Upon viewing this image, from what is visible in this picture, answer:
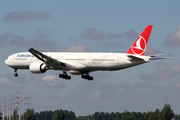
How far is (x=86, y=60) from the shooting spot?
7356cm

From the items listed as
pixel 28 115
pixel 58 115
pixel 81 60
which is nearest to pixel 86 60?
pixel 81 60

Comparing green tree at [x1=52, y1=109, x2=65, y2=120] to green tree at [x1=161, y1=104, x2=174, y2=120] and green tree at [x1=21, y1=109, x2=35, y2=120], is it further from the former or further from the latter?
green tree at [x1=161, y1=104, x2=174, y2=120]

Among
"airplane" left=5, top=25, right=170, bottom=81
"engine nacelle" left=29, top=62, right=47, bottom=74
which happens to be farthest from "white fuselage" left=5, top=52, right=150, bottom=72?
"engine nacelle" left=29, top=62, right=47, bottom=74

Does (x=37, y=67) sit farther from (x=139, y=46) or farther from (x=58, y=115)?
(x=58, y=115)

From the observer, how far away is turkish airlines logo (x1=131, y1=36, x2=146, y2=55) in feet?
239

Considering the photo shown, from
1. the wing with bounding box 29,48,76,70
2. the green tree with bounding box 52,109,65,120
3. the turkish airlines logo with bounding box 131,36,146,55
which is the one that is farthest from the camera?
the green tree with bounding box 52,109,65,120

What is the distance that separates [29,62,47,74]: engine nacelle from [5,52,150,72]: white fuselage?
2073mm

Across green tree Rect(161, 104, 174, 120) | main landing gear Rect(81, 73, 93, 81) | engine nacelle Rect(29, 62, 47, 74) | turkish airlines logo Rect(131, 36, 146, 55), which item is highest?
turkish airlines logo Rect(131, 36, 146, 55)

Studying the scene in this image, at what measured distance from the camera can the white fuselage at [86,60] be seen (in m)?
70.8

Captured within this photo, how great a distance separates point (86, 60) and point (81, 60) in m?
1.15

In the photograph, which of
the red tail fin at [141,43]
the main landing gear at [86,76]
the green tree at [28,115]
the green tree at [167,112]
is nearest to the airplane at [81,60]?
the red tail fin at [141,43]

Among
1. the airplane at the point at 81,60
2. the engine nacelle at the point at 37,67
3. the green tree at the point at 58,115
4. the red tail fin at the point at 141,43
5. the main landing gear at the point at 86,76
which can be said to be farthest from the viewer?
the green tree at the point at 58,115

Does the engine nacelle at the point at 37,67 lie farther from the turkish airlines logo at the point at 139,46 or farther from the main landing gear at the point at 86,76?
the turkish airlines logo at the point at 139,46

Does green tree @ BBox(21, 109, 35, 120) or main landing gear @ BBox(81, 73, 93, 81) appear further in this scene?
green tree @ BBox(21, 109, 35, 120)
